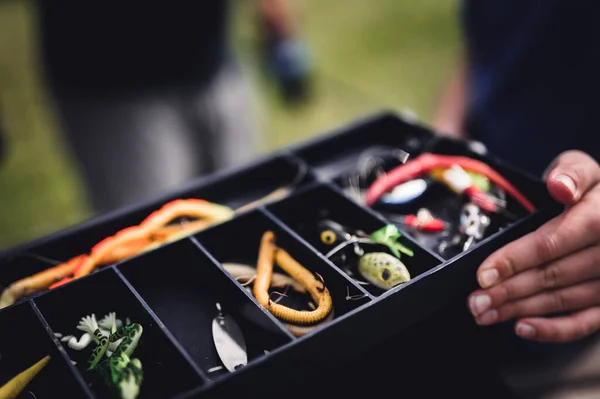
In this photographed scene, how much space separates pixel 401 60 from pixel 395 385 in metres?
3.70

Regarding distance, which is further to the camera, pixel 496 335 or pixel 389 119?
pixel 389 119

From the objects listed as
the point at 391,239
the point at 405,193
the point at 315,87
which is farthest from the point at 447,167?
the point at 315,87

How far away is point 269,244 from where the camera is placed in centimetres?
107

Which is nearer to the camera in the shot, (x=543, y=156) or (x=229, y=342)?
(x=229, y=342)

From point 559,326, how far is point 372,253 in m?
0.39

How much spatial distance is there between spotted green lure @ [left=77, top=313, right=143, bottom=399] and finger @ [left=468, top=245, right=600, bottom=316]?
59cm

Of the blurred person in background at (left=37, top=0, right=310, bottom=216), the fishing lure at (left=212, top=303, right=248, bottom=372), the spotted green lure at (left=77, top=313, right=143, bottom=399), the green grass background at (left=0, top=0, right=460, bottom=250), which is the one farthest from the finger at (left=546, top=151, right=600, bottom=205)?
the green grass background at (left=0, top=0, right=460, bottom=250)

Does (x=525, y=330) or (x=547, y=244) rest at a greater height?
(x=547, y=244)

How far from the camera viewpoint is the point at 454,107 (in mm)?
1740

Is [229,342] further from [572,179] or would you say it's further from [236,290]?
[572,179]

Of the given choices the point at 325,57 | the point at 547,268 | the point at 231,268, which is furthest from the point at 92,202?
the point at 325,57

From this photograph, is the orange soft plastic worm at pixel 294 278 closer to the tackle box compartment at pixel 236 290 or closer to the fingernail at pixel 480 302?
the tackle box compartment at pixel 236 290

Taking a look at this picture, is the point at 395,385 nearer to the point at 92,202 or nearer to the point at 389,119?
the point at 389,119

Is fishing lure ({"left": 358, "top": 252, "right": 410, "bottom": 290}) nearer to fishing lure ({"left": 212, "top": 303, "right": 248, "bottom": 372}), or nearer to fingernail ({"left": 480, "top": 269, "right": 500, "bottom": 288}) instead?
fingernail ({"left": 480, "top": 269, "right": 500, "bottom": 288})
